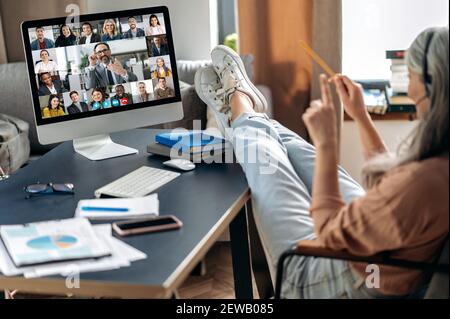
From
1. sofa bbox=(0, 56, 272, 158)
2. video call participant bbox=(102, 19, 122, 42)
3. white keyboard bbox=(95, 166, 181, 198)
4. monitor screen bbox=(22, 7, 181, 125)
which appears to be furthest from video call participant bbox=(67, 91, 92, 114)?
sofa bbox=(0, 56, 272, 158)

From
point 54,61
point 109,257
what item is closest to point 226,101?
point 54,61

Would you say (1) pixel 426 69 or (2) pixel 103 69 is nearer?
(1) pixel 426 69

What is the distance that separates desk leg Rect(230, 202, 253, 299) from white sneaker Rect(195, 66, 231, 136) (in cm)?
34

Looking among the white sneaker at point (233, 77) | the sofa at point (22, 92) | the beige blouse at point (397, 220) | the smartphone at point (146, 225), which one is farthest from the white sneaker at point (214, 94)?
the beige blouse at point (397, 220)

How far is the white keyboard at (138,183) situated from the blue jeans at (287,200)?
0.78 feet

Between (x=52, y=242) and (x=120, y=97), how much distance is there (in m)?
0.89

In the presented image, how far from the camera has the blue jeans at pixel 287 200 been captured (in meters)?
1.71

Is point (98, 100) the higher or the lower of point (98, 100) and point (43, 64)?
the lower

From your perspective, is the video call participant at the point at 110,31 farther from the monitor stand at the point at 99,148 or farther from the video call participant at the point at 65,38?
the monitor stand at the point at 99,148

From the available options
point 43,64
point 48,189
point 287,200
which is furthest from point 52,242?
point 43,64

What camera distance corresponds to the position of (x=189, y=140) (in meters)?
2.31

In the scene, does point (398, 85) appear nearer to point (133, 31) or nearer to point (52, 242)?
point (133, 31)
